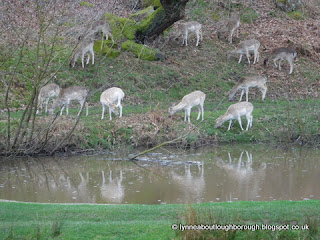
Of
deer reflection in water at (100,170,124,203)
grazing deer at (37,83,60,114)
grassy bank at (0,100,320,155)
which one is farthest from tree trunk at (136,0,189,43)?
deer reflection in water at (100,170,124,203)

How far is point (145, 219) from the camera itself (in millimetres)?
9383

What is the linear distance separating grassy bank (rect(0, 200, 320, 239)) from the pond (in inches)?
81.3

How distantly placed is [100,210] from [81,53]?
50.5 feet

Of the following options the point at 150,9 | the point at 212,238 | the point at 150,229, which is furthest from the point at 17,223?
the point at 150,9

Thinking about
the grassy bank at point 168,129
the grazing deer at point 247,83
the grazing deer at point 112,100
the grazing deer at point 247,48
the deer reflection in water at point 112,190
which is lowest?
the deer reflection in water at point 112,190

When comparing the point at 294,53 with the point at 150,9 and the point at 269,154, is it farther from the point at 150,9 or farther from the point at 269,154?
the point at 269,154

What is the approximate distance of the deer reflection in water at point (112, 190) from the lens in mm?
12539

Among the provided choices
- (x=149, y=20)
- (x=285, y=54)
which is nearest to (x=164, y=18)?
(x=149, y=20)

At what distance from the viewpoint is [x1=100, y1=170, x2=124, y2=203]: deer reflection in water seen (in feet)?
41.1

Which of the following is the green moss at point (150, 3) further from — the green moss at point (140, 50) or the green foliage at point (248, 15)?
the green foliage at point (248, 15)

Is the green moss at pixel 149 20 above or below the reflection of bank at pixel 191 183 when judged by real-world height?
above

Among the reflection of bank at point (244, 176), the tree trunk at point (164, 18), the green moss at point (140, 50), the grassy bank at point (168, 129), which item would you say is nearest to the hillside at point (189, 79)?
the grassy bank at point (168, 129)

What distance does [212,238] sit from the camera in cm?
732

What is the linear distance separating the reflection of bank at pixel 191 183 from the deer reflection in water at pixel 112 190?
1560 mm
